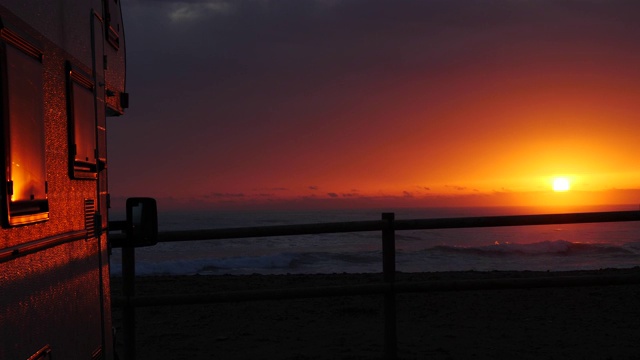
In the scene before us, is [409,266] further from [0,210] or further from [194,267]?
[0,210]

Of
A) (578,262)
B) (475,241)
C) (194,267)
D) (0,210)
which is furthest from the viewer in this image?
(475,241)

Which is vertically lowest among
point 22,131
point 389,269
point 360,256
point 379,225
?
point 360,256

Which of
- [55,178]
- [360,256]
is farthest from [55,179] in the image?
[360,256]

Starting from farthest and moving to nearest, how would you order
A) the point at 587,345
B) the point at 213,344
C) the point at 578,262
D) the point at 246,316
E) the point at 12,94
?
1. the point at 578,262
2. the point at 246,316
3. the point at 213,344
4. the point at 587,345
5. the point at 12,94

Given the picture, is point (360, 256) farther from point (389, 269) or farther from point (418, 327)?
point (389, 269)

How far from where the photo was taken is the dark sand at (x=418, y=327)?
5.95 meters

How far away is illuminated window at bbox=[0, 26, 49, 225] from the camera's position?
178 cm

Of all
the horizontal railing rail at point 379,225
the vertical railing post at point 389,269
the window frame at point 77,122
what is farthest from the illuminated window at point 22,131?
the vertical railing post at point 389,269

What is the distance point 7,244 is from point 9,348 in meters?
0.27

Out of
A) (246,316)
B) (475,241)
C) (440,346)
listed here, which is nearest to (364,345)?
(440,346)

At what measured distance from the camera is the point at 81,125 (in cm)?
257

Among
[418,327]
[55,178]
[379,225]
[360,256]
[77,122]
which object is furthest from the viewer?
[360,256]

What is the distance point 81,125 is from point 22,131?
2.23 feet

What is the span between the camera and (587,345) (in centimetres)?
597
